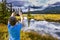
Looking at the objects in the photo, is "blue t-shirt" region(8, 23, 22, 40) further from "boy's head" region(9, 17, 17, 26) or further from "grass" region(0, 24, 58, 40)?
"grass" region(0, 24, 58, 40)

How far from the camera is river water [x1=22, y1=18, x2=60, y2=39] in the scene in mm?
5699

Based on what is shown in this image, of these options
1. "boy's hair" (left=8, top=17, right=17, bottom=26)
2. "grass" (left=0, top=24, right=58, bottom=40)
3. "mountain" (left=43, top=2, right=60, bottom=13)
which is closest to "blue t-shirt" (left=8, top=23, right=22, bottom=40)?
"boy's hair" (left=8, top=17, right=17, bottom=26)

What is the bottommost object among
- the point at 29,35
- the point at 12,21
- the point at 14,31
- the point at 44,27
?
the point at 29,35

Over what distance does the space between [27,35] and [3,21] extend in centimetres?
56

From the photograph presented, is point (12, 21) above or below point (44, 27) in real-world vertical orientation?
above

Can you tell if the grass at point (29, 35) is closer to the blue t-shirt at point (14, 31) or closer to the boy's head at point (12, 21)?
the blue t-shirt at point (14, 31)

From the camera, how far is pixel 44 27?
573 cm

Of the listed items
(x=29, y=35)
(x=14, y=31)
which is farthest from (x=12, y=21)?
(x=29, y=35)

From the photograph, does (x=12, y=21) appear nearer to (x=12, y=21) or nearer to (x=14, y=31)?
(x=12, y=21)

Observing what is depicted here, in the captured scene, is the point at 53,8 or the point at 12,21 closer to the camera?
the point at 12,21

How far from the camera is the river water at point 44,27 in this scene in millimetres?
5699

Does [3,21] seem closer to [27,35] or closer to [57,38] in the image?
[27,35]

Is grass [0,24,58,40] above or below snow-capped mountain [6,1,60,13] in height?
below

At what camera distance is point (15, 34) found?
4.24 metres
